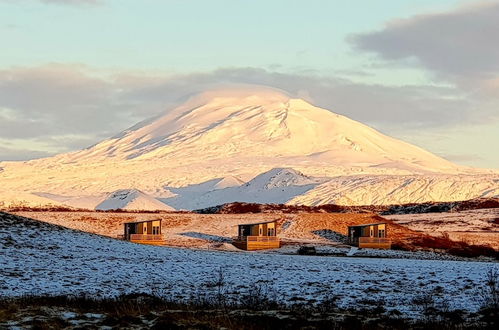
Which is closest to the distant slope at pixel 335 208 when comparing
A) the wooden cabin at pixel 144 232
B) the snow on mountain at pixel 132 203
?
the snow on mountain at pixel 132 203

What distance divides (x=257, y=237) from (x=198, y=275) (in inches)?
1497

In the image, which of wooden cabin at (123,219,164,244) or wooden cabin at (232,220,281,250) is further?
wooden cabin at (123,219,164,244)

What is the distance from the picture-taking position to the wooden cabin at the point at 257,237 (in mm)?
75750

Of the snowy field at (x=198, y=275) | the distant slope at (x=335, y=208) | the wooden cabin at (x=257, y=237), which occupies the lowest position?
the snowy field at (x=198, y=275)

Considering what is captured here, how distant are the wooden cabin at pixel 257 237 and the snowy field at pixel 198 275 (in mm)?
26798

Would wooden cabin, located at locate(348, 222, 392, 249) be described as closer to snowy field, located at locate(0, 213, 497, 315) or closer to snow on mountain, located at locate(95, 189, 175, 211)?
snowy field, located at locate(0, 213, 497, 315)

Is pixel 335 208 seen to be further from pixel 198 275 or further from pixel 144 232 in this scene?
pixel 198 275

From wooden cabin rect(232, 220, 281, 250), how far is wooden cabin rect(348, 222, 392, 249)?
303 inches

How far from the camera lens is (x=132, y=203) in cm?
15562

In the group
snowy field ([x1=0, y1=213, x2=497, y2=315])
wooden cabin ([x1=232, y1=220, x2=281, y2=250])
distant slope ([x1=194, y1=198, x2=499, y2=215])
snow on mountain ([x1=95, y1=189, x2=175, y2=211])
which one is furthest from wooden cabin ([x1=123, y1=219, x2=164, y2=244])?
snow on mountain ([x1=95, y1=189, x2=175, y2=211])

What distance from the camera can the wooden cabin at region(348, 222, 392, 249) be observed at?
256 ft

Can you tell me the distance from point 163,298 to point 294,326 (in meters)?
10.6

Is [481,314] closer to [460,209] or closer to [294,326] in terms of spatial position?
[294,326]

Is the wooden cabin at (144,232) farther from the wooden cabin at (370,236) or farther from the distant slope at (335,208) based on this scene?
the distant slope at (335,208)
